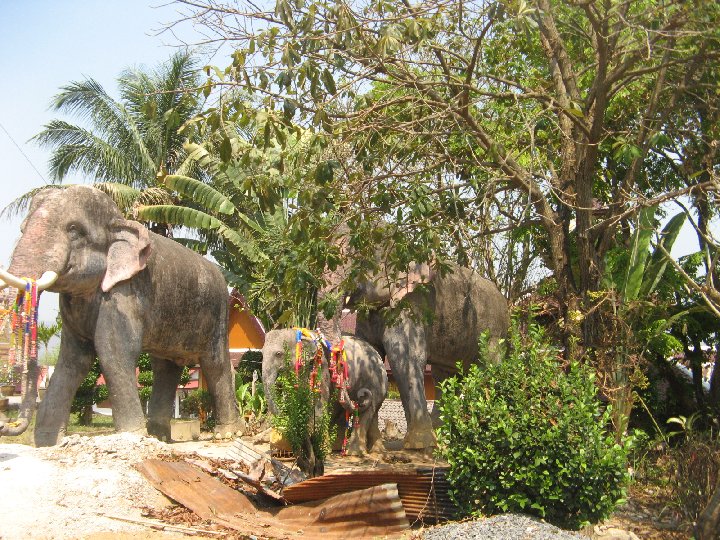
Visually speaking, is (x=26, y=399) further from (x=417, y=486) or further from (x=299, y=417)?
(x=417, y=486)

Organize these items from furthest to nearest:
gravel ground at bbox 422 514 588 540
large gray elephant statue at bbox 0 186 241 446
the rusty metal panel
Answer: large gray elephant statue at bbox 0 186 241 446 < the rusty metal panel < gravel ground at bbox 422 514 588 540

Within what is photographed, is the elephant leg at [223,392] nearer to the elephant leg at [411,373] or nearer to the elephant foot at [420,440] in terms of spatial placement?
the elephant leg at [411,373]

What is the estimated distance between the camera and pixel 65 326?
1015cm

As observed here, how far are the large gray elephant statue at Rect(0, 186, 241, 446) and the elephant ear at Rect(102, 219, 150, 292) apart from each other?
0.04 feet

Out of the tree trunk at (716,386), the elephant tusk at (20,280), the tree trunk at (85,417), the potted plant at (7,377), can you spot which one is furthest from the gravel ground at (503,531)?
the tree trunk at (85,417)

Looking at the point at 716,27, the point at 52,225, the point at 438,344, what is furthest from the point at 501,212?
the point at 52,225

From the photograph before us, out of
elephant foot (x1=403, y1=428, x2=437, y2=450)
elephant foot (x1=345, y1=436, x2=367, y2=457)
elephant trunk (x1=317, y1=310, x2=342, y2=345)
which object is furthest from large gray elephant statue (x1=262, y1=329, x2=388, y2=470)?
elephant foot (x1=403, y1=428, x2=437, y2=450)

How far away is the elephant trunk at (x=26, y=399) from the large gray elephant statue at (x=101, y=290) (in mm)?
15

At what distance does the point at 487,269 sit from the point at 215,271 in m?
5.26

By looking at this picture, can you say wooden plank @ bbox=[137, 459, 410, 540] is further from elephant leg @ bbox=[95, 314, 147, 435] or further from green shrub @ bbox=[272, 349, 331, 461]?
elephant leg @ bbox=[95, 314, 147, 435]

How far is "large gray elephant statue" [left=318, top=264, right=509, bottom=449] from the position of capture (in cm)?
1083

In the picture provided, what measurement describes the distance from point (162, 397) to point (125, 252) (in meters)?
2.78

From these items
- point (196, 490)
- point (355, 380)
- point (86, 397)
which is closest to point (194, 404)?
point (86, 397)

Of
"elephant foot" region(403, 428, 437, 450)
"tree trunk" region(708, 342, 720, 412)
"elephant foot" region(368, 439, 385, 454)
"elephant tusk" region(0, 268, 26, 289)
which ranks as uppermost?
"elephant tusk" region(0, 268, 26, 289)
